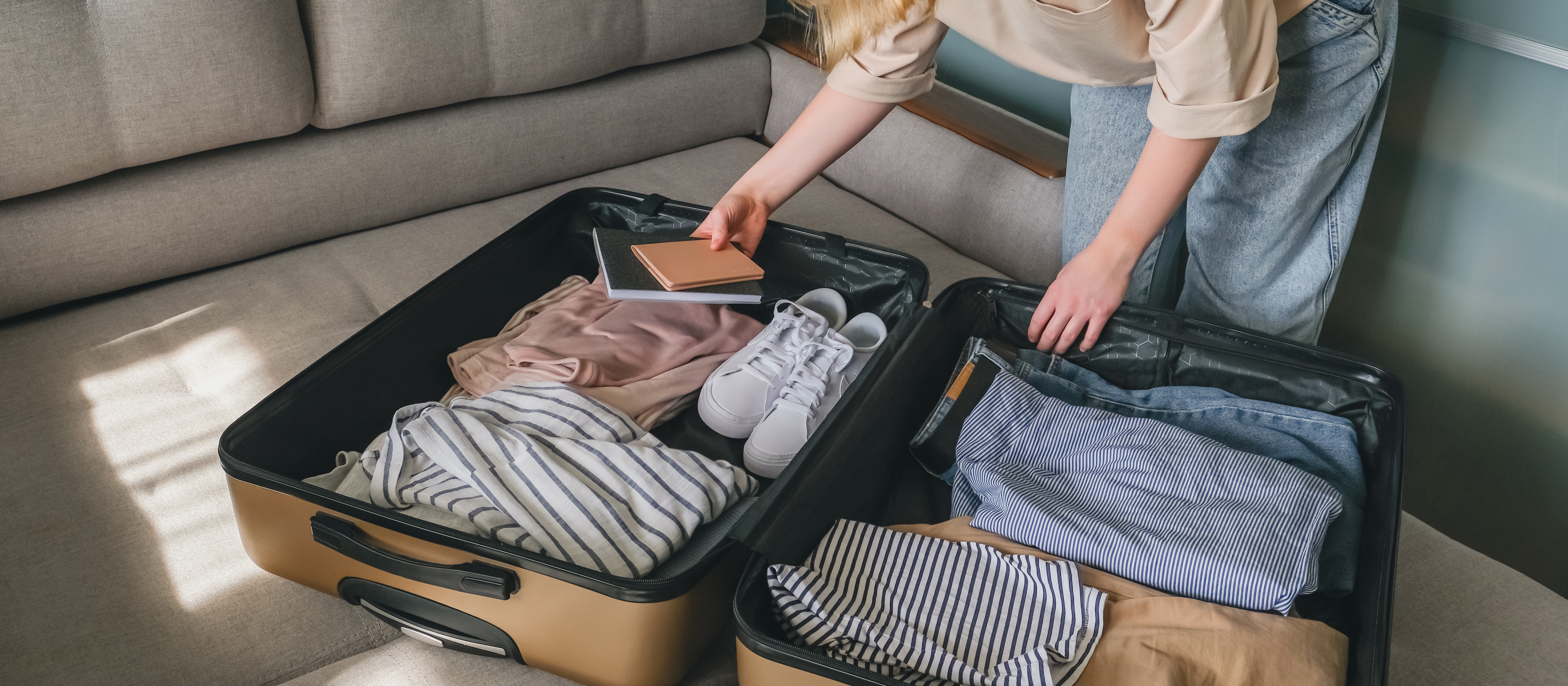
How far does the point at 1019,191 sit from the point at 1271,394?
526mm

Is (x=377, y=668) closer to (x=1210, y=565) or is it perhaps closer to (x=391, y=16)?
(x=1210, y=565)

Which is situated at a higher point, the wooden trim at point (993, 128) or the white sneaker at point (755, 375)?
the wooden trim at point (993, 128)

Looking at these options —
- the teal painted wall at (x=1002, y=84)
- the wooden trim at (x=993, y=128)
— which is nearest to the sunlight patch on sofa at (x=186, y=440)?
the wooden trim at (x=993, y=128)

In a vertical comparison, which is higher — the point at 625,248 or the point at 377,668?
the point at 625,248

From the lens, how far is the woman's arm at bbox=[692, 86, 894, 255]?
1.06 m

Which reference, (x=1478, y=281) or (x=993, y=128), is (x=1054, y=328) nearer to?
(x=993, y=128)

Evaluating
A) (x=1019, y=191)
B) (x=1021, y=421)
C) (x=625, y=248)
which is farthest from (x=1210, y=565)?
(x=1019, y=191)

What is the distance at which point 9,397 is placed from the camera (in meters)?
0.98

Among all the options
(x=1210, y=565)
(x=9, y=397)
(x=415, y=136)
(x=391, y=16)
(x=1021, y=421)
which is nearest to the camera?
(x=1210, y=565)

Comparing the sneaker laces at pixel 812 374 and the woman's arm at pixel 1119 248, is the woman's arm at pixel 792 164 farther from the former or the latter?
the woman's arm at pixel 1119 248

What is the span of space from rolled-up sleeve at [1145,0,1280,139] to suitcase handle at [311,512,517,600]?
0.66 m

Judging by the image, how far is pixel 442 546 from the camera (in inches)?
26.5

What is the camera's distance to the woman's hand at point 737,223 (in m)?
1.05

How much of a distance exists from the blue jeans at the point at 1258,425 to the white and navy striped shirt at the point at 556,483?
0.36 m
